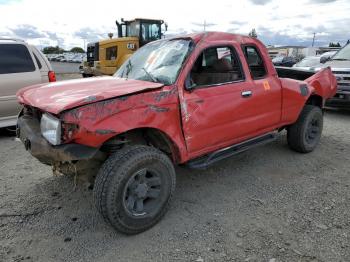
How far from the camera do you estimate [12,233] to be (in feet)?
10.8

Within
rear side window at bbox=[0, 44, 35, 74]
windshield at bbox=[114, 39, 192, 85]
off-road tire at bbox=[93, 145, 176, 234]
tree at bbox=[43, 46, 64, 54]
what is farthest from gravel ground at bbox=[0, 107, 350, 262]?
tree at bbox=[43, 46, 64, 54]

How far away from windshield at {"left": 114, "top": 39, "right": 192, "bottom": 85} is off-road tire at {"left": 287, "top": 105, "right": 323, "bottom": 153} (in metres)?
2.48

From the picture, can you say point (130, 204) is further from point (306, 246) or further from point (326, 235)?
point (326, 235)

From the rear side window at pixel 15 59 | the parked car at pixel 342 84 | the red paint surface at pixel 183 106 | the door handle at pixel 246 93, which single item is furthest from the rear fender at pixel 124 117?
the parked car at pixel 342 84

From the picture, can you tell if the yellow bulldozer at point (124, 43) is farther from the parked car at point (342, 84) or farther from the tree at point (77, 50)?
the tree at point (77, 50)

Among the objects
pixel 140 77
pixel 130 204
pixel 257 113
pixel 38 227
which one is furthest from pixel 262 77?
pixel 38 227

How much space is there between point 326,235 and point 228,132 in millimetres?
1532

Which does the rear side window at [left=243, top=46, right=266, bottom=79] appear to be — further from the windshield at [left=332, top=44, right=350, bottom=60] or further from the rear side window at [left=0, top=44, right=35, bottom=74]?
the windshield at [left=332, top=44, right=350, bottom=60]

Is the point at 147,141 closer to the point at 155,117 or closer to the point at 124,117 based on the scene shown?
the point at 155,117

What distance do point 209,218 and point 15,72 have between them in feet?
16.3

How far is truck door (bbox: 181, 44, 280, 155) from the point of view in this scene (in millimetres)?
3586

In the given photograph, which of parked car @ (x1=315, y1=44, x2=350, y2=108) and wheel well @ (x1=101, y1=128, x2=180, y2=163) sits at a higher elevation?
parked car @ (x1=315, y1=44, x2=350, y2=108)

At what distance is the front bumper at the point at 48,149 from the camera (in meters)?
2.91

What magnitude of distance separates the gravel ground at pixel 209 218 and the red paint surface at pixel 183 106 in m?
0.63
